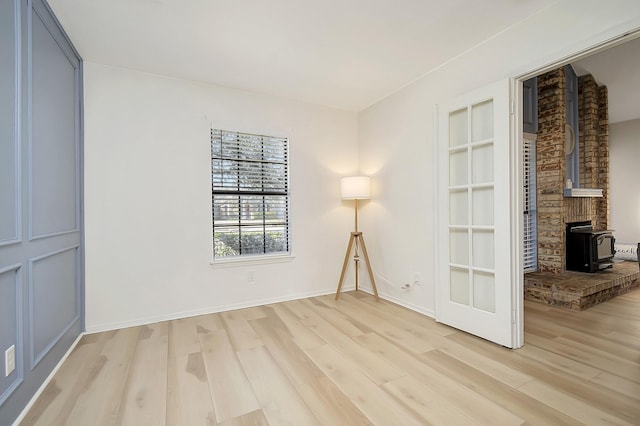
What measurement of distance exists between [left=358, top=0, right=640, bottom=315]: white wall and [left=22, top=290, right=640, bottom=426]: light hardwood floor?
0.77 m

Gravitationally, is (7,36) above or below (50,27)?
below

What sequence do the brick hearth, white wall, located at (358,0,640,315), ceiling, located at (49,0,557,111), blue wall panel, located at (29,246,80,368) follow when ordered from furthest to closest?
the brick hearth
ceiling, located at (49,0,557,111)
white wall, located at (358,0,640,315)
blue wall panel, located at (29,246,80,368)

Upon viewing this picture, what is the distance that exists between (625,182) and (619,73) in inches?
96.2

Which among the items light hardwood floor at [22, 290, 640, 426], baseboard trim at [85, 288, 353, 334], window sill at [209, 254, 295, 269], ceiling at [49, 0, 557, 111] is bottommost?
light hardwood floor at [22, 290, 640, 426]

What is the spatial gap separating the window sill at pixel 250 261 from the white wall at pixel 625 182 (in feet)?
20.6

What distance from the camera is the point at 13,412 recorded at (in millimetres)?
1486

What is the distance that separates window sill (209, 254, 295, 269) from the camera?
3.23m

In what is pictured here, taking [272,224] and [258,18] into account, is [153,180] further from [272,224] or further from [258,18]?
[258,18]

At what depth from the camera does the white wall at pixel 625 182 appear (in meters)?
5.34

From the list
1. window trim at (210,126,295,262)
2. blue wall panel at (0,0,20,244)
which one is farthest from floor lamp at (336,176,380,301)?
blue wall panel at (0,0,20,244)

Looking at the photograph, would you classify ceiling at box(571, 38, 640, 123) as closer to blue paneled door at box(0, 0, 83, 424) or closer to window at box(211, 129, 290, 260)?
window at box(211, 129, 290, 260)

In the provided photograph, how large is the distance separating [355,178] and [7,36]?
305 cm

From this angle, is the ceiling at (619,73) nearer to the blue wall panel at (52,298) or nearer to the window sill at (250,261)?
the window sill at (250,261)

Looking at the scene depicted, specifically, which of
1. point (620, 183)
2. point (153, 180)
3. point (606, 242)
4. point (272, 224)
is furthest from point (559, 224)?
point (153, 180)
